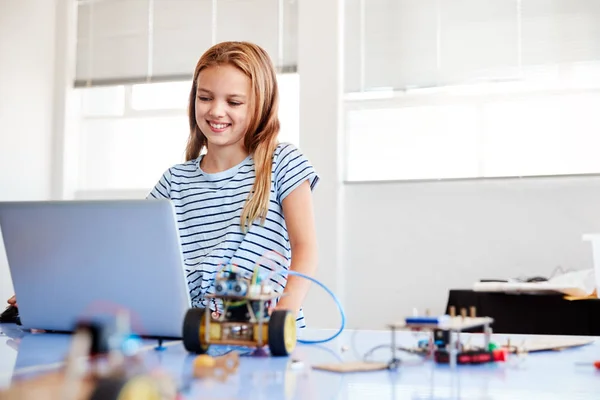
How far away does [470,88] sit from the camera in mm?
3490

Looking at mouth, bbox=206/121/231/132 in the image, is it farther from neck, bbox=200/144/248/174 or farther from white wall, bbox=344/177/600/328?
white wall, bbox=344/177/600/328

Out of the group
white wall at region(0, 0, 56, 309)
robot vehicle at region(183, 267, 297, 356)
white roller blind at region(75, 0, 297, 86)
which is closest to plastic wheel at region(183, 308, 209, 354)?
robot vehicle at region(183, 267, 297, 356)

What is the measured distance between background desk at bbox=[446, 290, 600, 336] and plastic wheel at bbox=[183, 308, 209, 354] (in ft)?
6.15

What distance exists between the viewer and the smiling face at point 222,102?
4.19 feet

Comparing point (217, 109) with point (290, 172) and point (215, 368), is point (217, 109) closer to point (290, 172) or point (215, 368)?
point (290, 172)

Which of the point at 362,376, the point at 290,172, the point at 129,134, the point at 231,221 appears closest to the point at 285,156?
the point at 290,172

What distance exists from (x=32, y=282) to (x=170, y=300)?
0.22 meters

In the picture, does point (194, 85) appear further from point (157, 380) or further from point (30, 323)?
point (157, 380)

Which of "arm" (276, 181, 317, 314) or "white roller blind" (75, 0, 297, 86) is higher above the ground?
"white roller blind" (75, 0, 297, 86)

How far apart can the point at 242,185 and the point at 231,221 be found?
8 cm

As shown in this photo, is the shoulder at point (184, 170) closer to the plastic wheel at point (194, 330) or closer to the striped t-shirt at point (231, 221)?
the striped t-shirt at point (231, 221)

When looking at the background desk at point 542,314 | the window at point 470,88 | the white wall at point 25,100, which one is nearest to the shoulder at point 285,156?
the background desk at point 542,314

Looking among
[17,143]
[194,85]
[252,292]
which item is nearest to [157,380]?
[252,292]

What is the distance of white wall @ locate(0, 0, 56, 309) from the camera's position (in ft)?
12.9
